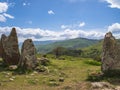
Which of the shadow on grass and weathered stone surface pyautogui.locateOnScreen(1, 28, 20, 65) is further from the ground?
weathered stone surface pyautogui.locateOnScreen(1, 28, 20, 65)

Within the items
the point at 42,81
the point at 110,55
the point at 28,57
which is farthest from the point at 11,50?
the point at 110,55

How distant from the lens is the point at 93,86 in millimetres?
25281

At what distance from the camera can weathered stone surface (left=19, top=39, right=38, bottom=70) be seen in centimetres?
3516

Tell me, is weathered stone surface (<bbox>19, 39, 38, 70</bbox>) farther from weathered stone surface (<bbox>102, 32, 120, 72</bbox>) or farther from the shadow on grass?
weathered stone surface (<bbox>102, 32, 120, 72</bbox>)

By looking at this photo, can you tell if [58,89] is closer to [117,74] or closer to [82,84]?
[82,84]

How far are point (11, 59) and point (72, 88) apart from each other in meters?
17.1

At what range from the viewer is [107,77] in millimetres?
29719

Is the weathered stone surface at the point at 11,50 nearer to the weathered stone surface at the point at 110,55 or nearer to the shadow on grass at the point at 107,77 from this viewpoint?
the shadow on grass at the point at 107,77

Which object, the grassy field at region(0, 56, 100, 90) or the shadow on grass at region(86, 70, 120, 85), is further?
the shadow on grass at region(86, 70, 120, 85)

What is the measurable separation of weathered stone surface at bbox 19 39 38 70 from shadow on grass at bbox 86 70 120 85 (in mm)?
9084

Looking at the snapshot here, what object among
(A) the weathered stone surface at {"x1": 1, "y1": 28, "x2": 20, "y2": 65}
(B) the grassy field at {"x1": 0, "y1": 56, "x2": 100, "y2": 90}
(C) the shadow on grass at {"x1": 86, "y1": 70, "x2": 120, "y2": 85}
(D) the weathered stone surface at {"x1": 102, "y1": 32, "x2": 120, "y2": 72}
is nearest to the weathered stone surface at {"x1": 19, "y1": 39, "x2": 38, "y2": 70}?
(B) the grassy field at {"x1": 0, "y1": 56, "x2": 100, "y2": 90}

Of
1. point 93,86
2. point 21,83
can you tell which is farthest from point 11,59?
point 93,86

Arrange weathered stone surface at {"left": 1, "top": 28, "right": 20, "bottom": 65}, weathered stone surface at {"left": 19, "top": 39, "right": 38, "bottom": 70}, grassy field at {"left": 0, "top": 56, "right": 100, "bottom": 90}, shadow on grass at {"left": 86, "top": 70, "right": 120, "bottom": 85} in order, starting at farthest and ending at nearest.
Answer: weathered stone surface at {"left": 1, "top": 28, "right": 20, "bottom": 65}, weathered stone surface at {"left": 19, "top": 39, "right": 38, "bottom": 70}, shadow on grass at {"left": 86, "top": 70, "right": 120, "bottom": 85}, grassy field at {"left": 0, "top": 56, "right": 100, "bottom": 90}

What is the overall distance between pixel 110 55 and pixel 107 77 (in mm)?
2736
